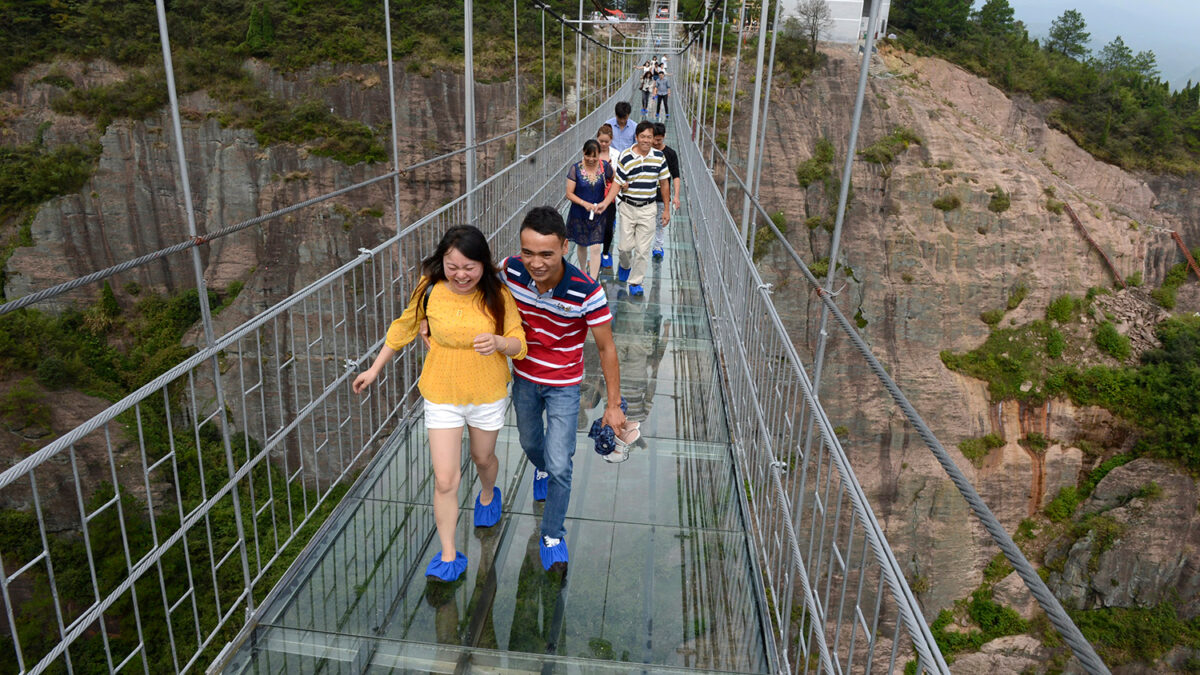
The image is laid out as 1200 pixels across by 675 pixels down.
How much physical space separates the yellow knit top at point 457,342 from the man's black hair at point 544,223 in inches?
9.2

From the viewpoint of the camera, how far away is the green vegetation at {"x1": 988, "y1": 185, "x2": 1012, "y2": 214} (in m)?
29.6

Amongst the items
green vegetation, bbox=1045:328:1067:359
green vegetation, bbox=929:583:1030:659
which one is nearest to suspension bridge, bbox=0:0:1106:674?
green vegetation, bbox=929:583:1030:659

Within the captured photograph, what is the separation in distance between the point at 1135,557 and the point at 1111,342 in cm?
804

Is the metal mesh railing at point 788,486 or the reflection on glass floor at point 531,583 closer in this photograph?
the metal mesh railing at point 788,486

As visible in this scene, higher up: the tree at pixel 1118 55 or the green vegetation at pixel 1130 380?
the tree at pixel 1118 55

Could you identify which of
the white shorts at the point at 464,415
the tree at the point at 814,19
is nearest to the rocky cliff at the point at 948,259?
the tree at the point at 814,19

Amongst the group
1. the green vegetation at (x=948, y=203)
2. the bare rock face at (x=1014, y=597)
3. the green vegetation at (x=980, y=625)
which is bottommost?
the green vegetation at (x=980, y=625)

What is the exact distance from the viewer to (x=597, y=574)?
283 cm

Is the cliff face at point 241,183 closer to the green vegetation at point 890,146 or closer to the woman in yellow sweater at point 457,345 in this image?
the green vegetation at point 890,146

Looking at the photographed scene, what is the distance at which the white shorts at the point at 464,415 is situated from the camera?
248cm

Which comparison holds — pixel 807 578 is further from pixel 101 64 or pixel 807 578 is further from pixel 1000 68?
pixel 1000 68

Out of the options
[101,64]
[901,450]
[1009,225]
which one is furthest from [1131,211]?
[101,64]

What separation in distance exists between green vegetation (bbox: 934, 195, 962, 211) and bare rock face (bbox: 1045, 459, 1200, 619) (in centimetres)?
1171

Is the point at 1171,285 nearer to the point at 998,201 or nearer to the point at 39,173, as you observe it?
the point at 998,201
